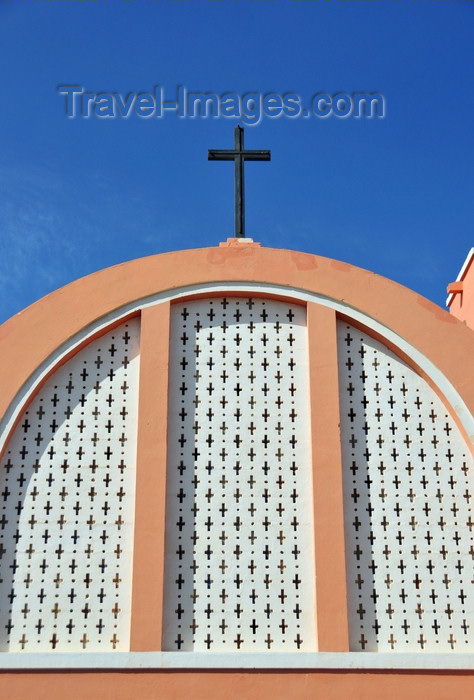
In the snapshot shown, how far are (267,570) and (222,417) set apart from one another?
155 cm

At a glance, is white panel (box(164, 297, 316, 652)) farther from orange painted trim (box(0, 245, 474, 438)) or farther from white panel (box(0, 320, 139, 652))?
white panel (box(0, 320, 139, 652))

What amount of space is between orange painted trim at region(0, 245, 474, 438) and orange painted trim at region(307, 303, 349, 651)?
0.43 meters

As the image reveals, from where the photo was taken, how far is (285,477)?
925 centimetres

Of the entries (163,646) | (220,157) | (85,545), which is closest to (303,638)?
(163,646)

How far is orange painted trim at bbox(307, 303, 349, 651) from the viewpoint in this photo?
866 centimetres

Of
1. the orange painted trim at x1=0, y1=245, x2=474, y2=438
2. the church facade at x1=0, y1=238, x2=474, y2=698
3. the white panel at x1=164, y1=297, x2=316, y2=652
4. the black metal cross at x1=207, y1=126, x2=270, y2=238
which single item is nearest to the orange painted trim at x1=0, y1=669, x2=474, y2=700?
the church facade at x1=0, y1=238, x2=474, y2=698

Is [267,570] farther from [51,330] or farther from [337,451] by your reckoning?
[51,330]

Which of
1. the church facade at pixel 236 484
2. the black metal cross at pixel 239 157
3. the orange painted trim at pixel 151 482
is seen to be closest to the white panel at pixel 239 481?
the church facade at pixel 236 484

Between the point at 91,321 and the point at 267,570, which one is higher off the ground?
the point at 91,321

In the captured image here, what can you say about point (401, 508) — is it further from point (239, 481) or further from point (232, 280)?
point (232, 280)

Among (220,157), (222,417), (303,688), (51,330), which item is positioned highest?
(220,157)

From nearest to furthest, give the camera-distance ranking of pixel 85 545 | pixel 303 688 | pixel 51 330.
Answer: pixel 303 688, pixel 85 545, pixel 51 330

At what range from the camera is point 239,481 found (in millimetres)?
9242

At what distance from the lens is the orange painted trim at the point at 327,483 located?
8.66 meters
